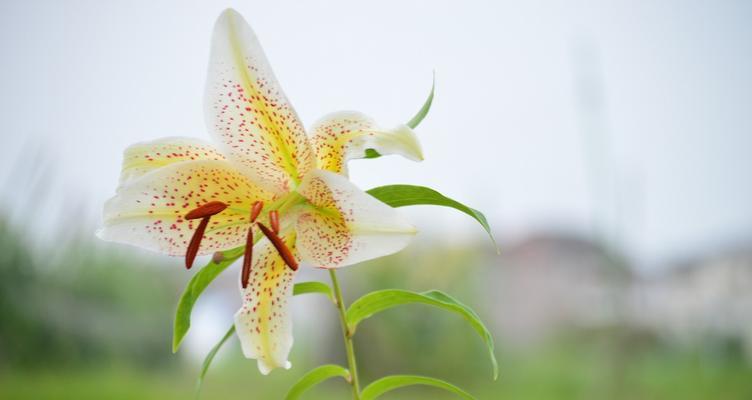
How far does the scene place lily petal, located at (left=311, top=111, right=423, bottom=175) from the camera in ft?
0.93

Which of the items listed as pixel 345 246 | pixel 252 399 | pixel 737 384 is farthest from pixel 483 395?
pixel 345 246

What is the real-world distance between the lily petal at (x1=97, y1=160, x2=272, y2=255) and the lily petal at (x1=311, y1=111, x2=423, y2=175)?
38 mm

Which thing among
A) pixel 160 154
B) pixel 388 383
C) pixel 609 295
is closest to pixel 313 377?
pixel 388 383

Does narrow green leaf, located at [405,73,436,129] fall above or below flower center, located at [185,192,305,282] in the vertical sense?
above

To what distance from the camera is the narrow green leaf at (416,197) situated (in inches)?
11.8

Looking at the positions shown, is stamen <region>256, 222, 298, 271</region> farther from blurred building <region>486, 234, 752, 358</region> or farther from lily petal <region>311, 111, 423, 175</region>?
blurred building <region>486, 234, 752, 358</region>

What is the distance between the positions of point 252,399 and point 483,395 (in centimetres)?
74

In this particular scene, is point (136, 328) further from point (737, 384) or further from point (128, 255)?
point (737, 384)

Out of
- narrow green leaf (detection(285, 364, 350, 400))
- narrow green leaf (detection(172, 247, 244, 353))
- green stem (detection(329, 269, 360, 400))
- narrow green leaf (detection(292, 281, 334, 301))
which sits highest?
narrow green leaf (detection(172, 247, 244, 353))

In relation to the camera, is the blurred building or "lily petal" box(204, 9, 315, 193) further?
the blurred building

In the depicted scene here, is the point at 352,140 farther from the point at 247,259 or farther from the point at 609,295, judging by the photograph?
the point at 609,295

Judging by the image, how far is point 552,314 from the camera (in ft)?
11.2

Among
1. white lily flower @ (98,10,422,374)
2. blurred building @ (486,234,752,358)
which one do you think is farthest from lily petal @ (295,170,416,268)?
blurred building @ (486,234,752,358)

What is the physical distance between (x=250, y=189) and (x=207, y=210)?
1.3 inches
